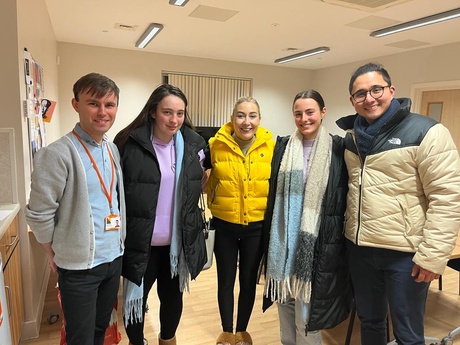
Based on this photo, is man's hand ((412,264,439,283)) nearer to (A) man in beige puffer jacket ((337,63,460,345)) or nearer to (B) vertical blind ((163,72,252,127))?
(A) man in beige puffer jacket ((337,63,460,345))

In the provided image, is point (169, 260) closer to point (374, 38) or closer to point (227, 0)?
point (227, 0)

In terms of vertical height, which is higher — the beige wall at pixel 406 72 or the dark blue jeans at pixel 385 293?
the beige wall at pixel 406 72

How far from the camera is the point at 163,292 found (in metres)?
1.90

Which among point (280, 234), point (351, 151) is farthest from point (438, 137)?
point (280, 234)

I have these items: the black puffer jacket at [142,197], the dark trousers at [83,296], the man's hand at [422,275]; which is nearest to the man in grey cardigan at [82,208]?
the dark trousers at [83,296]

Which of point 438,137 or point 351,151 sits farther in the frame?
point 351,151

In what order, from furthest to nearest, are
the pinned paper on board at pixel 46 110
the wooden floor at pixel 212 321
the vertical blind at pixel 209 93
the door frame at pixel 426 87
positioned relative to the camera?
the vertical blind at pixel 209 93 → the door frame at pixel 426 87 → the pinned paper on board at pixel 46 110 → the wooden floor at pixel 212 321

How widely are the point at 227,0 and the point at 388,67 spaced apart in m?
4.15

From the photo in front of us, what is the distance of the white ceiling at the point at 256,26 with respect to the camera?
3760 millimetres

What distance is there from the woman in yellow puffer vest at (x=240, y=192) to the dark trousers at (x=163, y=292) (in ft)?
0.99

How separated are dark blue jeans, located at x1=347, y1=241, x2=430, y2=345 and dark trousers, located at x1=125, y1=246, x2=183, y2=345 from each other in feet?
3.08

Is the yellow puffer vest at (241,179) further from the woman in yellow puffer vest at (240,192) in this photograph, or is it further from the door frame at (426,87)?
the door frame at (426,87)

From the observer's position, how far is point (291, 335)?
1.98 metres

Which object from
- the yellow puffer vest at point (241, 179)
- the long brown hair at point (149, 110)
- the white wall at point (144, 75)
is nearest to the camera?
the long brown hair at point (149, 110)
